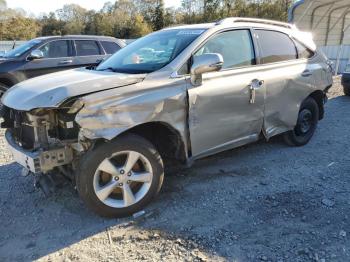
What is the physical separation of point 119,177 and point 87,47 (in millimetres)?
6816

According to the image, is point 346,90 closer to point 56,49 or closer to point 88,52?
point 88,52

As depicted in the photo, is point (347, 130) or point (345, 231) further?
point (347, 130)

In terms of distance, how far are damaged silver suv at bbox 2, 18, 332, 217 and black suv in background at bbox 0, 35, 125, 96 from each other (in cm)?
479

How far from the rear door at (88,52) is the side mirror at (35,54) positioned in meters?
0.91

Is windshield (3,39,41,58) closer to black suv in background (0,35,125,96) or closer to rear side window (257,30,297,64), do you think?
black suv in background (0,35,125,96)

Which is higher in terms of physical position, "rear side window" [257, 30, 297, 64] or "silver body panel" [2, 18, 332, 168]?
"rear side window" [257, 30, 297, 64]

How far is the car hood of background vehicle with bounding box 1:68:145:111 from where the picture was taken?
10.5ft

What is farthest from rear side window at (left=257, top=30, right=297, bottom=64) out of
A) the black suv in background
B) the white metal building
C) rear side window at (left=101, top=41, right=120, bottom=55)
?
the white metal building

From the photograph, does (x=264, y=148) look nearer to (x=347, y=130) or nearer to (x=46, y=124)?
(x=347, y=130)

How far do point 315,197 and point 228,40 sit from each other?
2.05 meters

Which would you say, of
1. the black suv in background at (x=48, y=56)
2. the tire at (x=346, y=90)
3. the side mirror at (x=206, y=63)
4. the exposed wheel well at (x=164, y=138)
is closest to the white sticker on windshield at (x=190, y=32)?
the side mirror at (x=206, y=63)

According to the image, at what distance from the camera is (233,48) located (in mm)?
4375

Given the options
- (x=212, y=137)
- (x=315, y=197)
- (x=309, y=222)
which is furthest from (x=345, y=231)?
(x=212, y=137)

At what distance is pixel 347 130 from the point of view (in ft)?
21.9
